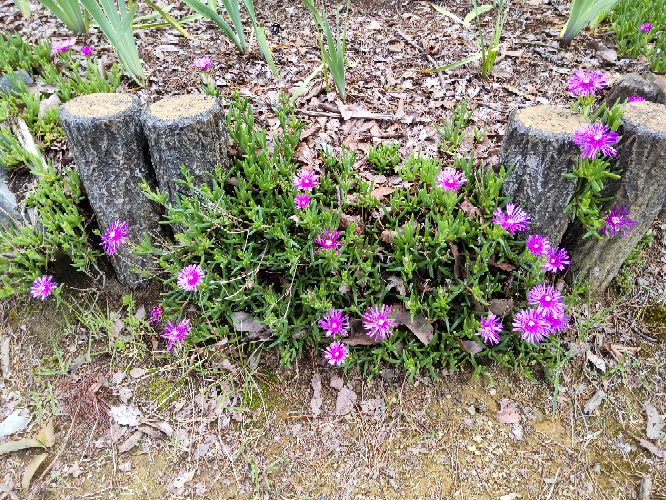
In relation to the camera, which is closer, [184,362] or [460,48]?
[184,362]

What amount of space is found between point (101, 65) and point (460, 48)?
2511 mm

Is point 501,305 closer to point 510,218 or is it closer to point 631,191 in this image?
point 510,218

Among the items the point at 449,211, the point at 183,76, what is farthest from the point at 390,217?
the point at 183,76

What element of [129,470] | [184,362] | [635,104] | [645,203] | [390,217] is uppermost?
[635,104]

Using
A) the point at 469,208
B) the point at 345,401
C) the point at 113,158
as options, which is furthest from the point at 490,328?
the point at 113,158

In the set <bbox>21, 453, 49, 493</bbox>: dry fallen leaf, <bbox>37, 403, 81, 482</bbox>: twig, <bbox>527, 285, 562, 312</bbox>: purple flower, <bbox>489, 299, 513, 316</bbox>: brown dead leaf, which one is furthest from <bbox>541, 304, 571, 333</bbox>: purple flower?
<bbox>21, 453, 49, 493</bbox>: dry fallen leaf

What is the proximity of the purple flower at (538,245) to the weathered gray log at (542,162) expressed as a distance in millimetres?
125

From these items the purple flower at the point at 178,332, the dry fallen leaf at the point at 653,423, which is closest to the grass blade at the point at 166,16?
the purple flower at the point at 178,332

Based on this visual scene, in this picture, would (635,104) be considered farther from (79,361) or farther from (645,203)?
(79,361)

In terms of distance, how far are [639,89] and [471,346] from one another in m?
1.51

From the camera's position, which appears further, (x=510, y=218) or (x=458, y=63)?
(x=458, y=63)

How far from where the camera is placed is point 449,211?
1.91 meters

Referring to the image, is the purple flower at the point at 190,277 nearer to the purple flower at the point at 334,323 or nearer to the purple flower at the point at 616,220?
the purple flower at the point at 334,323

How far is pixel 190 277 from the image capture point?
75.8 inches
